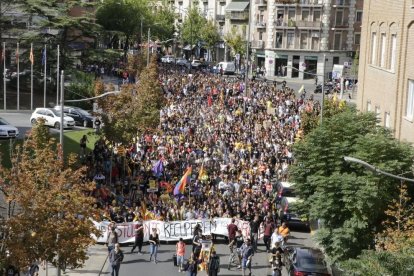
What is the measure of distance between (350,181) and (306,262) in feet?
9.87

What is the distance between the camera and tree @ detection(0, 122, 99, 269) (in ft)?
58.6

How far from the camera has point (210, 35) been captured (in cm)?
10806

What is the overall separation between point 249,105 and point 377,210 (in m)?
31.9

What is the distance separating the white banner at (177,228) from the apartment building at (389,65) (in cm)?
722

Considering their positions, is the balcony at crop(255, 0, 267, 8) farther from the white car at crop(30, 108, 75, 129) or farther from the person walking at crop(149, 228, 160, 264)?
the person walking at crop(149, 228, 160, 264)

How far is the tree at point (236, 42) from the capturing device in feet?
327

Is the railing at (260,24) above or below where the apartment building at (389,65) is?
above

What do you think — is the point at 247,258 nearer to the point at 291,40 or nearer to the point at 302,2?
the point at 302,2

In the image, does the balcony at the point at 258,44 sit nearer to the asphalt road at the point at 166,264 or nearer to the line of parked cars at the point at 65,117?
the line of parked cars at the point at 65,117

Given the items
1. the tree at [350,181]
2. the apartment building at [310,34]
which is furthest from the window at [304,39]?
the tree at [350,181]

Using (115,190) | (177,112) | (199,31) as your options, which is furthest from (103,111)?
(199,31)

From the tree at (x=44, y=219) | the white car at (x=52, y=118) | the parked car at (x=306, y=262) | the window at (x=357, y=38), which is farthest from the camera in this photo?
the window at (x=357, y=38)

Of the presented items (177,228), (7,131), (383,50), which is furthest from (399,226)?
(7,131)

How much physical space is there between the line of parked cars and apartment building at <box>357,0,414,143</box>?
63.6ft
